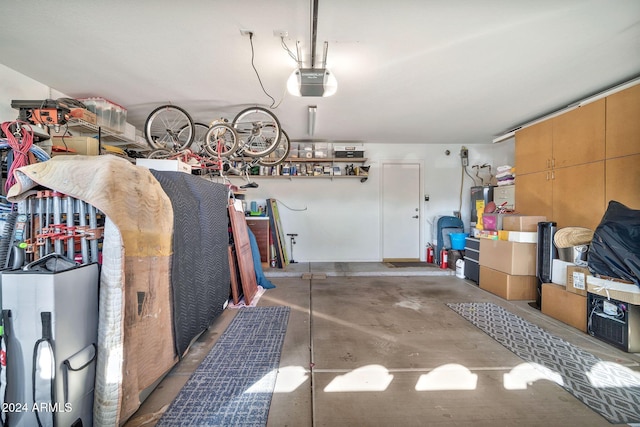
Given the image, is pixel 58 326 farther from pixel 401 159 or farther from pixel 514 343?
pixel 401 159

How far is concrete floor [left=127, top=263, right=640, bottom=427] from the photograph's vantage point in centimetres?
140

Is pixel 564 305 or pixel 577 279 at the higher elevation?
pixel 577 279

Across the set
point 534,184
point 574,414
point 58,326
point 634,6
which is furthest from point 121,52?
point 534,184

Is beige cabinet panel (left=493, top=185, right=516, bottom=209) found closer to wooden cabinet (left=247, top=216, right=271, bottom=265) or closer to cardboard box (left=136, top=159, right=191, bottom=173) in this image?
wooden cabinet (left=247, top=216, right=271, bottom=265)

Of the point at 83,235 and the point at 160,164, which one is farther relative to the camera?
the point at 160,164

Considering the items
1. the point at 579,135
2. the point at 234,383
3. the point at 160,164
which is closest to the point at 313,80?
the point at 160,164

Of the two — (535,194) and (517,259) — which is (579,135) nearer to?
(535,194)

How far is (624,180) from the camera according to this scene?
2629 mm

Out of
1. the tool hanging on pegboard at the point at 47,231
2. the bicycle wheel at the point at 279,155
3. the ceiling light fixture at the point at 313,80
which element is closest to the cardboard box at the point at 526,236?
the ceiling light fixture at the point at 313,80

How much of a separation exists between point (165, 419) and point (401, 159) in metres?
5.33

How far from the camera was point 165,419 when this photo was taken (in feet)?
4.46

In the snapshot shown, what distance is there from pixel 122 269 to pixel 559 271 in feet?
13.1

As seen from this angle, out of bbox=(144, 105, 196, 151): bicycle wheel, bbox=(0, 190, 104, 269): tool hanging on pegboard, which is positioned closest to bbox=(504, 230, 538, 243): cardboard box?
bbox=(0, 190, 104, 269): tool hanging on pegboard

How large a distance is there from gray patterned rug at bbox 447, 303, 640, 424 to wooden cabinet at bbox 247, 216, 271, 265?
3314mm
